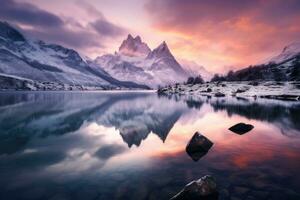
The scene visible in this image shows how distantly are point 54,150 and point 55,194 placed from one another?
11.5 metres

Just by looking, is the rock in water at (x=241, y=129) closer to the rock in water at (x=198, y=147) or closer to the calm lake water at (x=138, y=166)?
the calm lake water at (x=138, y=166)

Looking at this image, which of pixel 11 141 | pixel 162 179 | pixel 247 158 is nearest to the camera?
pixel 162 179

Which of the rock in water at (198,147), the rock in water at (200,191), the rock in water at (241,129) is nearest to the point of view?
the rock in water at (200,191)

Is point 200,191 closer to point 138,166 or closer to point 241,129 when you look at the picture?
point 138,166

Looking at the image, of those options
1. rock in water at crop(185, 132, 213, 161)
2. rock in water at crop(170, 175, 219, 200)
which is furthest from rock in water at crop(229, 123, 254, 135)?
rock in water at crop(170, 175, 219, 200)

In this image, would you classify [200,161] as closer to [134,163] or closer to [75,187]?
[134,163]

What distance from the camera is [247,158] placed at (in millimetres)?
21422

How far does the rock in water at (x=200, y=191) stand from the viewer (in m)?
12.9

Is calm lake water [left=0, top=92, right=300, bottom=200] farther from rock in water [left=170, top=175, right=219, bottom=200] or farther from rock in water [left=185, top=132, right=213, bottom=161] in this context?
rock in water [left=170, top=175, right=219, bottom=200]

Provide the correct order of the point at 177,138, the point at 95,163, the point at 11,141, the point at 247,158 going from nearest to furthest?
the point at 95,163, the point at 247,158, the point at 11,141, the point at 177,138

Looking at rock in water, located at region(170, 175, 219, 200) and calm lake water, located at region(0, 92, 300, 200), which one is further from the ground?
rock in water, located at region(170, 175, 219, 200)

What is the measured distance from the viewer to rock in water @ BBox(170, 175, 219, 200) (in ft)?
42.4

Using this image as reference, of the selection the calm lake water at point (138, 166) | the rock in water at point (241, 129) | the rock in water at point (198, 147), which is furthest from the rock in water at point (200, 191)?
the rock in water at point (241, 129)

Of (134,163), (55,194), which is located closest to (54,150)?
(134,163)
